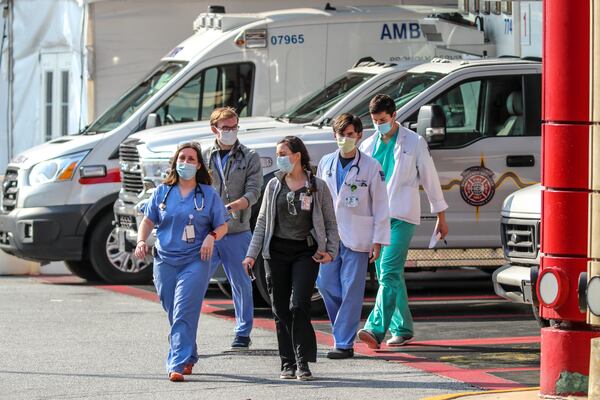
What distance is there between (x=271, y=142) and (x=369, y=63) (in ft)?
6.55

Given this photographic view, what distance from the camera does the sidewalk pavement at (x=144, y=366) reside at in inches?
366

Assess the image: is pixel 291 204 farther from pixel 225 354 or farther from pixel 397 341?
pixel 397 341

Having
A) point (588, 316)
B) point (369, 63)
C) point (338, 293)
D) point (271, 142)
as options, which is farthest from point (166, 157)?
point (588, 316)

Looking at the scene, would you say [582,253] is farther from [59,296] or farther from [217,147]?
[59,296]

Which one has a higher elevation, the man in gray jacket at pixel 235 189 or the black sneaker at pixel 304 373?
the man in gray jacket at pixel 235 189

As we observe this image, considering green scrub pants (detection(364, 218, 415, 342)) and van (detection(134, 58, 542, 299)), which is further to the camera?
van (detection(134, 58, 542, 299))

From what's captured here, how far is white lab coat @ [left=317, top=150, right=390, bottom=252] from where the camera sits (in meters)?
10.7

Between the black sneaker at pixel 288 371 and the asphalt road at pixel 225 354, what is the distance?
0.25ft

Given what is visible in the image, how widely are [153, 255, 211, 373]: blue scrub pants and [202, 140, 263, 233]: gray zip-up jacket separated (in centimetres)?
134

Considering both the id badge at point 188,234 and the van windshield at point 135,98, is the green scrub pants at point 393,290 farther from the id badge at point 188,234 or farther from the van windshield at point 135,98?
the van windshield at point 135,98

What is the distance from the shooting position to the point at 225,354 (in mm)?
10930

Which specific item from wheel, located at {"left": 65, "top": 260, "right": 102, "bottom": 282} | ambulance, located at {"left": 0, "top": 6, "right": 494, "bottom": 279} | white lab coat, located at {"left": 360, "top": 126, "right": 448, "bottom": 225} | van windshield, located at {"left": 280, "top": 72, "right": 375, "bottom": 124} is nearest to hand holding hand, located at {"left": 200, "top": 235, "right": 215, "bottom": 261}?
white lab coat, located at {"left": 360, "top": 126, "right": 448, "bottom": 225}

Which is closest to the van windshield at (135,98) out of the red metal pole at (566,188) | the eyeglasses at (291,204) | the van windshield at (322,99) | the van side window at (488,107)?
the van windshield at (322,99)

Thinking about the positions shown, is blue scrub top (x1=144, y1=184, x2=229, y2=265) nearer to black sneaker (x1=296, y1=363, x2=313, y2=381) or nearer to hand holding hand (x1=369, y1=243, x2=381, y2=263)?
black sneaker (x1=296, y1=363, x2=313, y2=381)
